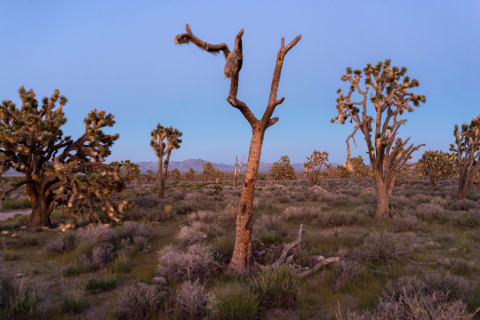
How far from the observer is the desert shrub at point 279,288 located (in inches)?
185

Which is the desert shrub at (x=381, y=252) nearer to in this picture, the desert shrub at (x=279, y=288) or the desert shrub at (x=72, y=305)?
the desert shrub at (x=279, y=288)

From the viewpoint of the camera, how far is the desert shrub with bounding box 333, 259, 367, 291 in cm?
536

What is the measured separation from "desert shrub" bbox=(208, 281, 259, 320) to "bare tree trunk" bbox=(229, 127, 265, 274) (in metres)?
1.66

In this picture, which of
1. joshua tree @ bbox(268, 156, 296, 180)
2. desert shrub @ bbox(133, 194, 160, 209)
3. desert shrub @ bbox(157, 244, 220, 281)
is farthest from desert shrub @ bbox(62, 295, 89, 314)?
joshua tree @ bbox(268, 156, 296, 180)

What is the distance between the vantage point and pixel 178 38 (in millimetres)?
5562

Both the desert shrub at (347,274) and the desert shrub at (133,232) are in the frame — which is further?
the desert shrub at (133,232)

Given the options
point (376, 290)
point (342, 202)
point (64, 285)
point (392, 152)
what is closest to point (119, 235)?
point (64, 285)

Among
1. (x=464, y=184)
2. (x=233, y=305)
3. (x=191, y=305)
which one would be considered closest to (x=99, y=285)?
(x=191, y=305)

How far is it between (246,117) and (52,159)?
36.1 ft

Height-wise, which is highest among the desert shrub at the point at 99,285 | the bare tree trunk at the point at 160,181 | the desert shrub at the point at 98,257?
the bare tree trunk at the point at 160,181

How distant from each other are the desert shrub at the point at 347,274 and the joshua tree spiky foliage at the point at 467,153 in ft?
54.9

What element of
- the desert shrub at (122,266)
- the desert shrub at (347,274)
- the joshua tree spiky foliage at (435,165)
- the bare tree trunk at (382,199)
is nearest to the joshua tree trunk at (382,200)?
the bare tree trunk at (382,199)

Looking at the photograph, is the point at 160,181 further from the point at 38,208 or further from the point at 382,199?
the point at 382,199

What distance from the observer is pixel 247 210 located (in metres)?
6.09
